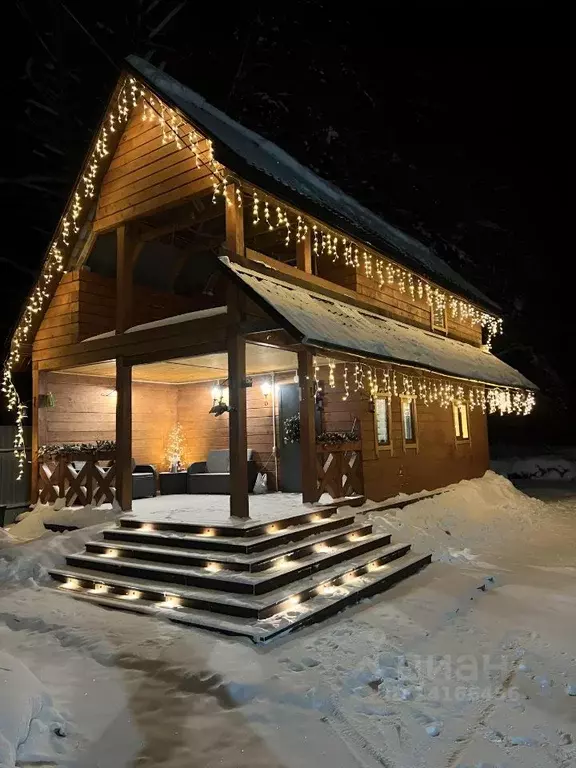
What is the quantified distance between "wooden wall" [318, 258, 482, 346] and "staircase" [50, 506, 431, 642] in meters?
5.37

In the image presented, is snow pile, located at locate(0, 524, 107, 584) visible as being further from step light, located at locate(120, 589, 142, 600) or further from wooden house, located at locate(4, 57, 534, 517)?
step light, located at locate(120, 589, 142, 600)

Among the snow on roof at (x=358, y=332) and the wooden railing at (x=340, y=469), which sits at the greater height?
the snow on roof at (x=358, y=332)

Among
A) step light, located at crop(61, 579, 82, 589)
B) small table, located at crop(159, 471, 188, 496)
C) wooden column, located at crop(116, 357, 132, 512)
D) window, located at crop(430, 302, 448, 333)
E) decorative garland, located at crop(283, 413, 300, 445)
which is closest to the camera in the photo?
step light, located at crop(61, 579, 82, 589)

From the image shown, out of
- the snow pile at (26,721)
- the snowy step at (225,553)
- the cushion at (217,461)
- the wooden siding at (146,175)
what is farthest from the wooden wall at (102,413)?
the snow pile at (26,721)

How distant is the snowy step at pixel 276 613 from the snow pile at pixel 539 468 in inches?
868

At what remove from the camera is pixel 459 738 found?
3783mm

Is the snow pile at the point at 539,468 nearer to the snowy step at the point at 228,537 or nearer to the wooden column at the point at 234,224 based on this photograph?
the snowy step at the point at 228,537

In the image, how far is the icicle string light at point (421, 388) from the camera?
35.3 ft

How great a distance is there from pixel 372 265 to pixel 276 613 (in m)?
8.73

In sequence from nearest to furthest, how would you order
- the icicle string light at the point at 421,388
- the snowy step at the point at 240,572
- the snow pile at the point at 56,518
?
the snowy step at the point at 240,572 → the snow pile at the point at 56,518 → the icicle string light at the point at 421,388

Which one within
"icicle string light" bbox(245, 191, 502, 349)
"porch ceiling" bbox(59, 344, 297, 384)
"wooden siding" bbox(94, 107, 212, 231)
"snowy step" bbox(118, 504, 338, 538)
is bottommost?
"snowy step" bbox(118, 504, 338, 538)

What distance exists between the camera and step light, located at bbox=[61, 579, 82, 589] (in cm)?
749

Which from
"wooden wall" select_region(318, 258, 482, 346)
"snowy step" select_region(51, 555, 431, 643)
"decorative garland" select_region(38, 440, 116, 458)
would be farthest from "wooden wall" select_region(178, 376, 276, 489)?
"snowy step" select_region(51, 555, 431, 643)

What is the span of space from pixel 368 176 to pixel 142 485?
2232cm
